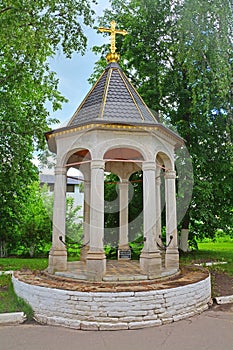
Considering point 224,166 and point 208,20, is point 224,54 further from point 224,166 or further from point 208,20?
point 224,166

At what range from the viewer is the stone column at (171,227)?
8234 millimetres

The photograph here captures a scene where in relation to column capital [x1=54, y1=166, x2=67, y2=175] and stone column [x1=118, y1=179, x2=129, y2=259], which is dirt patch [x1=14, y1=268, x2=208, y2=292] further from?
stone column [x1=118, y1=179, x2=129, y2=259]

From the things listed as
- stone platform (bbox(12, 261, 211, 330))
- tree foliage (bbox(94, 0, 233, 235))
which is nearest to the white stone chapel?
stone platform (bbox(12, 261, 211, 330))

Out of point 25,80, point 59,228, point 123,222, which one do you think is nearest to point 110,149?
point 59,228

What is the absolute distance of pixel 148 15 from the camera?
13805 mm

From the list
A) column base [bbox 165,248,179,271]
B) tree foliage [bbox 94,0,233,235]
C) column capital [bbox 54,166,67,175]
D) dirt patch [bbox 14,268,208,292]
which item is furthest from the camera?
tree foliage [bbox 94,0,233,235]

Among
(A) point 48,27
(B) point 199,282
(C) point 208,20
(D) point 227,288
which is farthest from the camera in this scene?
(A) point 48,27

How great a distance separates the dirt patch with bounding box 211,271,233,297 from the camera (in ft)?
24.8

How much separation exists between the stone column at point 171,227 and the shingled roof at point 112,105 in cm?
174

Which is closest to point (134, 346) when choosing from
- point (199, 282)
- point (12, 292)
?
point (199, 282)

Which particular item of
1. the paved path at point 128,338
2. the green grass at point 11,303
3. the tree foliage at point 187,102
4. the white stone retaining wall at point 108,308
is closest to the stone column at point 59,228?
the green grass at point 11,303

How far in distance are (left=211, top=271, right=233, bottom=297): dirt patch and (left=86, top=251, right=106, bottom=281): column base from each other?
8.71 feet

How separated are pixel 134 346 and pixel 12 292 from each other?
11.3 ft

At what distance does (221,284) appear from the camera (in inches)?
328
